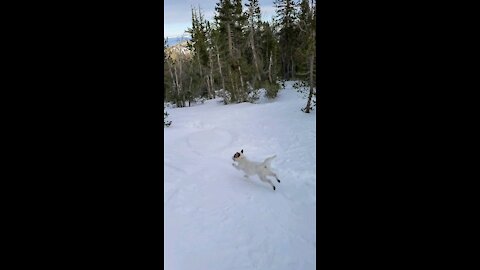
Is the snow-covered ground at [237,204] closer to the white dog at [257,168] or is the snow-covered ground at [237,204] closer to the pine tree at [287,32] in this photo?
the white dog at [257,168]

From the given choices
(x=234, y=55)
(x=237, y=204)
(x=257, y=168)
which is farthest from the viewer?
(x=234, y=55)

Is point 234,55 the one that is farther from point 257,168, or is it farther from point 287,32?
point 257,168

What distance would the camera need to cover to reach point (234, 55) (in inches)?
957

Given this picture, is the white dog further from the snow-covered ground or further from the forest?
the forest

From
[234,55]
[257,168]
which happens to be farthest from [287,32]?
[257,168]

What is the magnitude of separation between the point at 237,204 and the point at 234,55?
19550 mm

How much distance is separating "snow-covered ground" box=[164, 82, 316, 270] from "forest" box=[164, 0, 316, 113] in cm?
939

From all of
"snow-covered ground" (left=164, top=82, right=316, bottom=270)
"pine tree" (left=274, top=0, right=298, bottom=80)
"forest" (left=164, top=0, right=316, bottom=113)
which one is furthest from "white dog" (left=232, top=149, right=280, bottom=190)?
"pine tree" (left=274, top=0, right=298, bottom=80)
